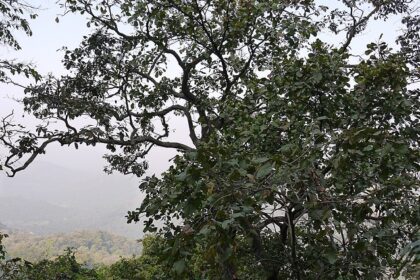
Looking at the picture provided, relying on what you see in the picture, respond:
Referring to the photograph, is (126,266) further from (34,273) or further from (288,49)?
(288,49)

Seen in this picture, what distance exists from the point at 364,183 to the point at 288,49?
3820 millimetres

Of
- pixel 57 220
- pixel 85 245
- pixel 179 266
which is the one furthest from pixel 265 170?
pixel 57 220

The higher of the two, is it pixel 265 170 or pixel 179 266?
pixel 265 170

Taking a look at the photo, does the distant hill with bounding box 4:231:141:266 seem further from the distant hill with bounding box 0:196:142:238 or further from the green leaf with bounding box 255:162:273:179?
the distant hill with bounding box 0:196:142:238

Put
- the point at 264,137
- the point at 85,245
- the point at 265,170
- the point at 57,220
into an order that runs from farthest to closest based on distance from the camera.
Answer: the point at 57,220 < the point at 85,245 < the point at 264,137 < the point at 265,170

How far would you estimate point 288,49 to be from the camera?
6.27m

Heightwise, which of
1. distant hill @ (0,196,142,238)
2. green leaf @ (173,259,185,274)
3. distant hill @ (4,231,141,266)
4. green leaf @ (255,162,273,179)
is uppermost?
distant hill @ (0,196,142,238)

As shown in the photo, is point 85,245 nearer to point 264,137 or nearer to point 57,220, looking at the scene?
point 264,137

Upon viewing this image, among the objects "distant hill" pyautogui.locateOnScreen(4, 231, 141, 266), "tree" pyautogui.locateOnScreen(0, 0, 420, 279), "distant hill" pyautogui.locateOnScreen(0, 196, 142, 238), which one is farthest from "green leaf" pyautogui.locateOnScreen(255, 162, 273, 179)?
"distant hill" pyautogui.locateOnScreen(0, 196, 142, 238)

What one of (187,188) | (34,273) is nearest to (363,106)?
(187,188)

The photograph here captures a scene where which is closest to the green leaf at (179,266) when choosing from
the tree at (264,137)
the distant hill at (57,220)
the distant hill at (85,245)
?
the tree at (264,137)

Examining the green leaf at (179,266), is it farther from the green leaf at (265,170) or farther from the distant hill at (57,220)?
the distant hill at (57,220)

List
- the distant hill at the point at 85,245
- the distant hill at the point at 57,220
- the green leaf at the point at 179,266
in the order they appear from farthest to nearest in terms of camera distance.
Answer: the distant hill at the point at 57,220 < the distant hill at the point at 85,245 < the green leaf at the point at 179,266

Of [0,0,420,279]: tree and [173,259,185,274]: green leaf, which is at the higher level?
[0,0,420,279]: tree
